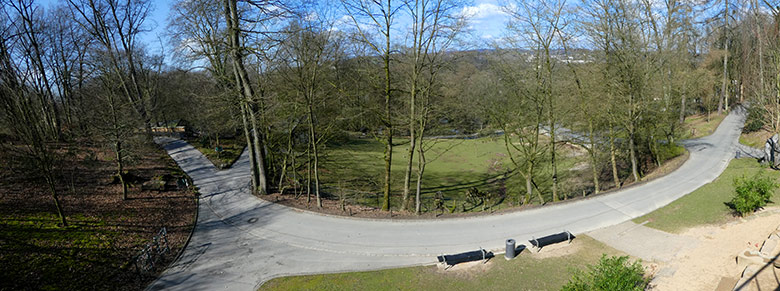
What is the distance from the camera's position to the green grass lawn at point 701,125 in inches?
1232

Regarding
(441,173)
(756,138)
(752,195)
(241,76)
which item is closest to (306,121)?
(241,76)

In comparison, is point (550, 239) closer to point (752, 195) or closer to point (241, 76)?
point (752, 195)

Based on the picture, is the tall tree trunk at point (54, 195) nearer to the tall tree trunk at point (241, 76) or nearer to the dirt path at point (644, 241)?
the tall tree trunk at point (241, 76)

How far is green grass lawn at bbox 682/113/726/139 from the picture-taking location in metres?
31.3

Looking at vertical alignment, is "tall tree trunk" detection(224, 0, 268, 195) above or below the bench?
above

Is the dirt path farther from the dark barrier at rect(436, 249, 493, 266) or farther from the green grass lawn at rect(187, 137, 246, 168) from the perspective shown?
the green grass lawn at rect(187, 137, 246, 168)

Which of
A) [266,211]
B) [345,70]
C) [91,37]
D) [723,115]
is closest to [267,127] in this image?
[266,211]

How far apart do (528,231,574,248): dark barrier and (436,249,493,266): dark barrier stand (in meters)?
1.83

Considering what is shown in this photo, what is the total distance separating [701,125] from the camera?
35469mm

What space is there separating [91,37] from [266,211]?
23.6 metres

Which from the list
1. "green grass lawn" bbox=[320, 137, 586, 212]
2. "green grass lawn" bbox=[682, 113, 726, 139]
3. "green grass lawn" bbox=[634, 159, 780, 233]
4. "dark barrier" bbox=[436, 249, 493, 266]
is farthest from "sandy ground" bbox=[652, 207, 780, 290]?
"green grass lawn" bbox=[682, 113, 726, 139]

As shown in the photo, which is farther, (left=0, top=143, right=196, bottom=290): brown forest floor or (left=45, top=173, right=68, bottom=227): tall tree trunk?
(left=45, top=173, right=68, bottom=227): tall tree trunk

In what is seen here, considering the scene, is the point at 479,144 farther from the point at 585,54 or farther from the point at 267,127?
the point at 267,127

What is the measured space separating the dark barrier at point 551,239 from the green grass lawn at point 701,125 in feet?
82.8
